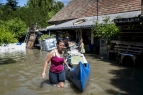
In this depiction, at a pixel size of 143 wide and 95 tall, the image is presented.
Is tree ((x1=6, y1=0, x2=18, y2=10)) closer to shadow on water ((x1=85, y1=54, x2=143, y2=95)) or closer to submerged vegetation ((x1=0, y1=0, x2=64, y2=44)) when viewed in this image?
submerged vegetation ((x1=0, y1=0, x2=64, y2=44))

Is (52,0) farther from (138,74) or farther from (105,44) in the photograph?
(138,74)

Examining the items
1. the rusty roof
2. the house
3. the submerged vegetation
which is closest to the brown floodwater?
the house

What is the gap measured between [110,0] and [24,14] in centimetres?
1812

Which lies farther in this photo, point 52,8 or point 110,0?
point 52,8

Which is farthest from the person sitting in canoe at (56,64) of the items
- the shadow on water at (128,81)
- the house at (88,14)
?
the house at (88,14)

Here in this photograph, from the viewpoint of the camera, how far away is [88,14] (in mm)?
24797

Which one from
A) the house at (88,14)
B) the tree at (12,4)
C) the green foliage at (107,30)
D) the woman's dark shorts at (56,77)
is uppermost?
the tree at (12,4)

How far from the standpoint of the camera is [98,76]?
9.72 meters

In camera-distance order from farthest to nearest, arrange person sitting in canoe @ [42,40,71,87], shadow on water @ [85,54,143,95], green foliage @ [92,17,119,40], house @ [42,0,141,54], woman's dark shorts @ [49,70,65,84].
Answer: house @ [42,0,141,54] < green foliage @ [92,17,119,40] < shadow on water @ [85,54,143,95] < woman's dark shorts @ [49,70,65,84] < person sitting in canoe @ [42,40,71,87]

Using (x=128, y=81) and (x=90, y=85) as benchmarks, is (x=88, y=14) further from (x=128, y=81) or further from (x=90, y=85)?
(x=90, y=85)

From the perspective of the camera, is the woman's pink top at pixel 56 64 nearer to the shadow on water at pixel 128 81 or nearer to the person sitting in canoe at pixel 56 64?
the person sitting in canoe at pixel 56 64

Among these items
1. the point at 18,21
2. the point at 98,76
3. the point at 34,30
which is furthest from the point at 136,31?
the point at 18,21

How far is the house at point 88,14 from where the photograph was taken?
63.0ft

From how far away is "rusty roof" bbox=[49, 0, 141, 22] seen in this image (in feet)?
65.0
